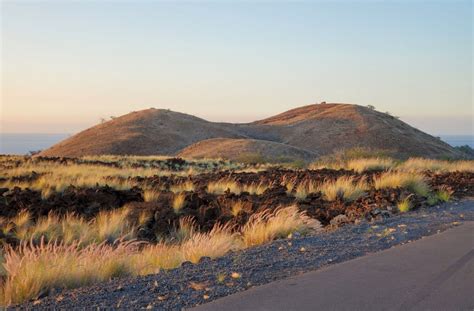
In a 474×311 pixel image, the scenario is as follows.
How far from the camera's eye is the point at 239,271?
696 centimetres

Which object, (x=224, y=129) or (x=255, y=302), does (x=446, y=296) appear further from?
(x=224, y=129)

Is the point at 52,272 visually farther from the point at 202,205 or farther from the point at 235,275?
the point at 202,205

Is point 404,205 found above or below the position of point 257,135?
below

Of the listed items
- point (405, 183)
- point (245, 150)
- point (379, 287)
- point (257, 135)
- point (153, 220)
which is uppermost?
point (257, 135)

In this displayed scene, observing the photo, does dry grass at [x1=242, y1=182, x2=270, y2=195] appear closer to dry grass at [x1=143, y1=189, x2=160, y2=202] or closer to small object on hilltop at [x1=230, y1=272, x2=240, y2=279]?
dry grass at [x1=143, y1=189, x2=160, y2=202]

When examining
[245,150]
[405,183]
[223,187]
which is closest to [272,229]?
[405,183]

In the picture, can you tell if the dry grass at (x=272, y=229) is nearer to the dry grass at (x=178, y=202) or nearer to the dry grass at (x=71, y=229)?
the dry grass at (x=71, y=229)

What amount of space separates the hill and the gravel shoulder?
49.0 metres

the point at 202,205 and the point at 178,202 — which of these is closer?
the point at 202,205

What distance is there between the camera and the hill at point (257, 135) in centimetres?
7062

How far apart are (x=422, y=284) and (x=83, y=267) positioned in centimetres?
399

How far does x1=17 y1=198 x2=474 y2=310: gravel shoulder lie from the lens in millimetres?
5762

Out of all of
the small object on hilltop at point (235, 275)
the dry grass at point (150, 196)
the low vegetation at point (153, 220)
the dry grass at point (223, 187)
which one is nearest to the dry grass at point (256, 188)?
the low vegetation at point (153, 220)

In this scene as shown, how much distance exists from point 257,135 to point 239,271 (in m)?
81.6
